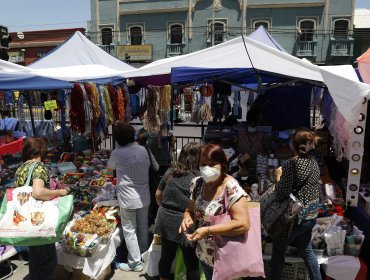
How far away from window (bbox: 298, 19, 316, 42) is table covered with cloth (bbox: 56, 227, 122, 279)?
24.4 m

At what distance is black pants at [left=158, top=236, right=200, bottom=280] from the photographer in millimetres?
3098

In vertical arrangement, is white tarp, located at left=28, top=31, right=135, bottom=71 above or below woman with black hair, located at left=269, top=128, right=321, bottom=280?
above

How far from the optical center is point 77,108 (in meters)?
5.14

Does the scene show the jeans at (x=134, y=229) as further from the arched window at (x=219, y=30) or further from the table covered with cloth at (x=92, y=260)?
the arched window at (x=219, y=30)

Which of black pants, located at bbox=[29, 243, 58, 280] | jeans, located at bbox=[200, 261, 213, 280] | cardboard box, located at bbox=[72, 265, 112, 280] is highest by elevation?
jeans, located at bbox=[200, 261, 213, 280]

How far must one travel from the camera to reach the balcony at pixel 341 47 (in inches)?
942

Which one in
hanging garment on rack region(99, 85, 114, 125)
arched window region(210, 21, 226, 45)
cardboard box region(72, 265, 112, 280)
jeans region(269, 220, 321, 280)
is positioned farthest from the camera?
arched window region(210, 21, 226, 45)

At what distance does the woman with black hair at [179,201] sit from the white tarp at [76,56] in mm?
6060

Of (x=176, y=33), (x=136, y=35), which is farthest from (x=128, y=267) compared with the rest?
(x=136, y=35)

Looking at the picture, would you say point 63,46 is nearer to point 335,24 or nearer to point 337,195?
point 337,195

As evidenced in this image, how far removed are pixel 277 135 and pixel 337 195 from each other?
114cm

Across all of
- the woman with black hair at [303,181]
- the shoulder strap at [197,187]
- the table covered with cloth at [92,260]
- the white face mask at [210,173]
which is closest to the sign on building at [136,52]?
the table covered with cloth at [92,260]

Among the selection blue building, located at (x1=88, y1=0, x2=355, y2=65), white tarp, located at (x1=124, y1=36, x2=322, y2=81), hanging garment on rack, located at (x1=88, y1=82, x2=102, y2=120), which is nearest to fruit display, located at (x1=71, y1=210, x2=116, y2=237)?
hanging garment on rack, located at (x1=88, y1=82, x2=102, y2=120)

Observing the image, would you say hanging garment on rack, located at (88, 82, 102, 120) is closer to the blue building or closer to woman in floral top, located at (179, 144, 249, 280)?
→ woman in floral top, located at (179, 144, 249, 280)
